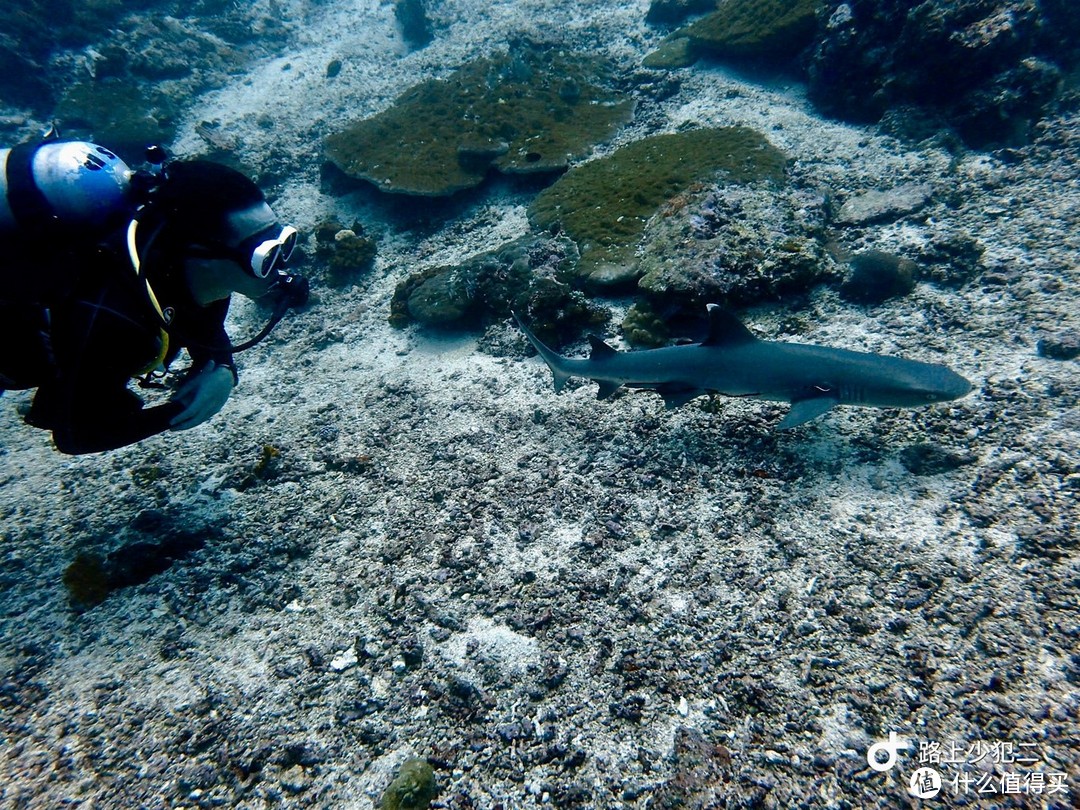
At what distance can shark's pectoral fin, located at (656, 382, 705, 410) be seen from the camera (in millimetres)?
4012

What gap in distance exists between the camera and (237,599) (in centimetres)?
382

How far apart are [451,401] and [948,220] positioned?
6.37m

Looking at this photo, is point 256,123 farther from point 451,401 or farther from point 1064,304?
point 1064,304

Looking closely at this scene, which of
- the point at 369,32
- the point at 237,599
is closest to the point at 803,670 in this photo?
the point at 237,599

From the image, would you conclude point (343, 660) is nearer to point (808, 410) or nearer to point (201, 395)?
point (201, 395)

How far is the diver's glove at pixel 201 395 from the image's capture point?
3516 millimetres

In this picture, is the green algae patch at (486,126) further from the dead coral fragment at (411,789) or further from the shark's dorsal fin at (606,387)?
the dead coral fragment at (411,789)

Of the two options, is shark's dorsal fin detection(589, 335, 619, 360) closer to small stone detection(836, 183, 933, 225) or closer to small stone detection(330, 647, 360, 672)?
small stone detection(330, 647, 360, 672)

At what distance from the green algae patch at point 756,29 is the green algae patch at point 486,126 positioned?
2163 millimetres

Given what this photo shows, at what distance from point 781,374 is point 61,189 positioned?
4733 millimetres

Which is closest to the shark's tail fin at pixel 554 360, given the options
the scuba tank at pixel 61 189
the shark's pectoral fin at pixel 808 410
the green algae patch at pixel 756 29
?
the shark's pectoral fin at pixel 808 410

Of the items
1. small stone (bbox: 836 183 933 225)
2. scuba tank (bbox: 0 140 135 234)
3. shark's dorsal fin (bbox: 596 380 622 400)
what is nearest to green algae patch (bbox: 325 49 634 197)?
small stone (bbox: 836 183 933 225)

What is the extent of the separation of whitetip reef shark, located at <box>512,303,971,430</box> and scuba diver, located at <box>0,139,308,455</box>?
272cm

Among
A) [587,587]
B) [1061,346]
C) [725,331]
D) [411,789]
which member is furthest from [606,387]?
[1061,346]
